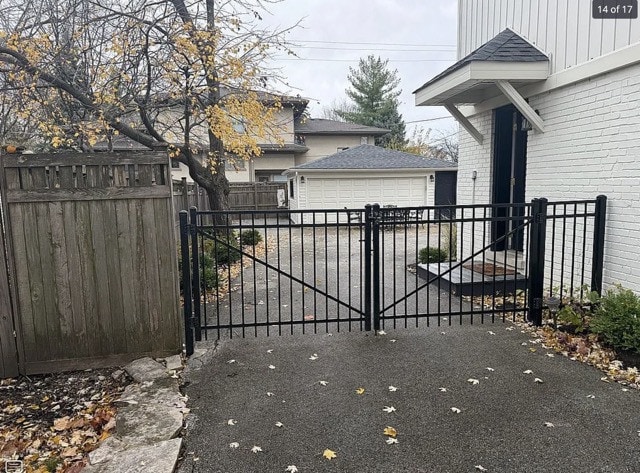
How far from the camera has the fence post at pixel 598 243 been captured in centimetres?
468

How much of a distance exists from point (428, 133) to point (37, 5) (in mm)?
33367

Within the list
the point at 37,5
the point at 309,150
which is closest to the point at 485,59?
the point at 37,5

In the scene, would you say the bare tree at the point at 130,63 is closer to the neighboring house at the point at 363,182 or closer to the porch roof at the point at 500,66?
the porch roof at the point at 500,66

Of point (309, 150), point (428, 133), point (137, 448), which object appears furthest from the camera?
point (428, 133)

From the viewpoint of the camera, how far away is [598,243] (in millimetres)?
4770

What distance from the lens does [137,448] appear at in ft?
8.46

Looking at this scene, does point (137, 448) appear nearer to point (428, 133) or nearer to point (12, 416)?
point (12, 416)

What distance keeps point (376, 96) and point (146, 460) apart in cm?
3668

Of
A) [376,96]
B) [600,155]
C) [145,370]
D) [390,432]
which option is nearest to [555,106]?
[600,155]

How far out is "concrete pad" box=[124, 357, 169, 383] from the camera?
3567 millimetres

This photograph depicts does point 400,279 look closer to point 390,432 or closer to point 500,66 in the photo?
point 500,66

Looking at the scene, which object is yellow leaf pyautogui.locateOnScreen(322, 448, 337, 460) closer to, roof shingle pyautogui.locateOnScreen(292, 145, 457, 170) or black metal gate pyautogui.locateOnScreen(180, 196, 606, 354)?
black metal gate pyautogui.locateOnScreen(180, 196, 606, 354)

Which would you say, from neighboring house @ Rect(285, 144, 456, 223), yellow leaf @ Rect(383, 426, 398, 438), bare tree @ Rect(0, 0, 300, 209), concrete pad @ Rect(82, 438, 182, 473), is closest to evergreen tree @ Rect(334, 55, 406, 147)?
neighboring house @ Rect(285, 144, 456, 223)

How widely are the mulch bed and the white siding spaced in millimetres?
5630
